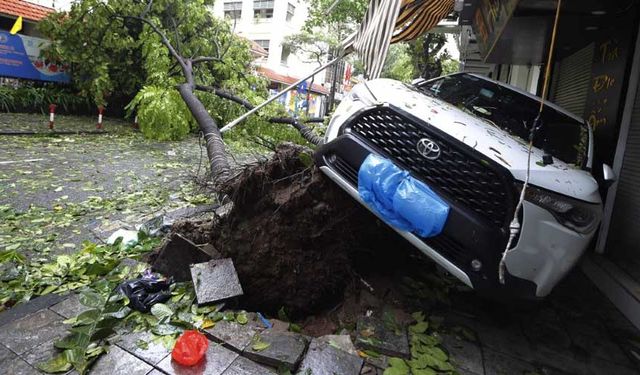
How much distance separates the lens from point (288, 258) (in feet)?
10.1

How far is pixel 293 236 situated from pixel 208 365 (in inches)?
45.1

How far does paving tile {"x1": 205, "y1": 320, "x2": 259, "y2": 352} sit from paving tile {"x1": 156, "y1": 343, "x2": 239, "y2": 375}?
59 mm

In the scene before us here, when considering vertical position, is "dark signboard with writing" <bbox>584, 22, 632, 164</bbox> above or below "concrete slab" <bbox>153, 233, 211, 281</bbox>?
above

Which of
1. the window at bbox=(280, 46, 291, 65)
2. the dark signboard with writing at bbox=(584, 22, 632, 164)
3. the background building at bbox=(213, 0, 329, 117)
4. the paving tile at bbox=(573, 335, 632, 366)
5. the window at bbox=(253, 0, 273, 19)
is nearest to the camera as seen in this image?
the paving tile at bbox=(573, 335, 632, 366)

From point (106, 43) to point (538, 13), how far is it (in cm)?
1194

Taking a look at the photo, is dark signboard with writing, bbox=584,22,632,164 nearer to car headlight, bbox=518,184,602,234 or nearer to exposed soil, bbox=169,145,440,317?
car headlight, bbox=518,184,602,234

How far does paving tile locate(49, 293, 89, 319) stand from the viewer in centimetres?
262

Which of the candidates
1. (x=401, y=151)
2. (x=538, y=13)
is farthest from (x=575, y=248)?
(x=538, y=13)

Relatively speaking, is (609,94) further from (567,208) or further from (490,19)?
(567,208)

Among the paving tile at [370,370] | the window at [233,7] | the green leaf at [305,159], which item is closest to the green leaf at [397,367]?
the paving tile at [370,370]

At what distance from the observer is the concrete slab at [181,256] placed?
10.3 feet

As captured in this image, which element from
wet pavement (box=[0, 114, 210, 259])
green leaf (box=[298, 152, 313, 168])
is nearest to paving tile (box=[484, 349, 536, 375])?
green leaf (box=[298, 152, 313, 168])

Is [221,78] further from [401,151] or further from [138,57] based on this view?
[401,151]

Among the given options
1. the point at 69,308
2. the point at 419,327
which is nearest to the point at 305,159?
the point at 419,327
